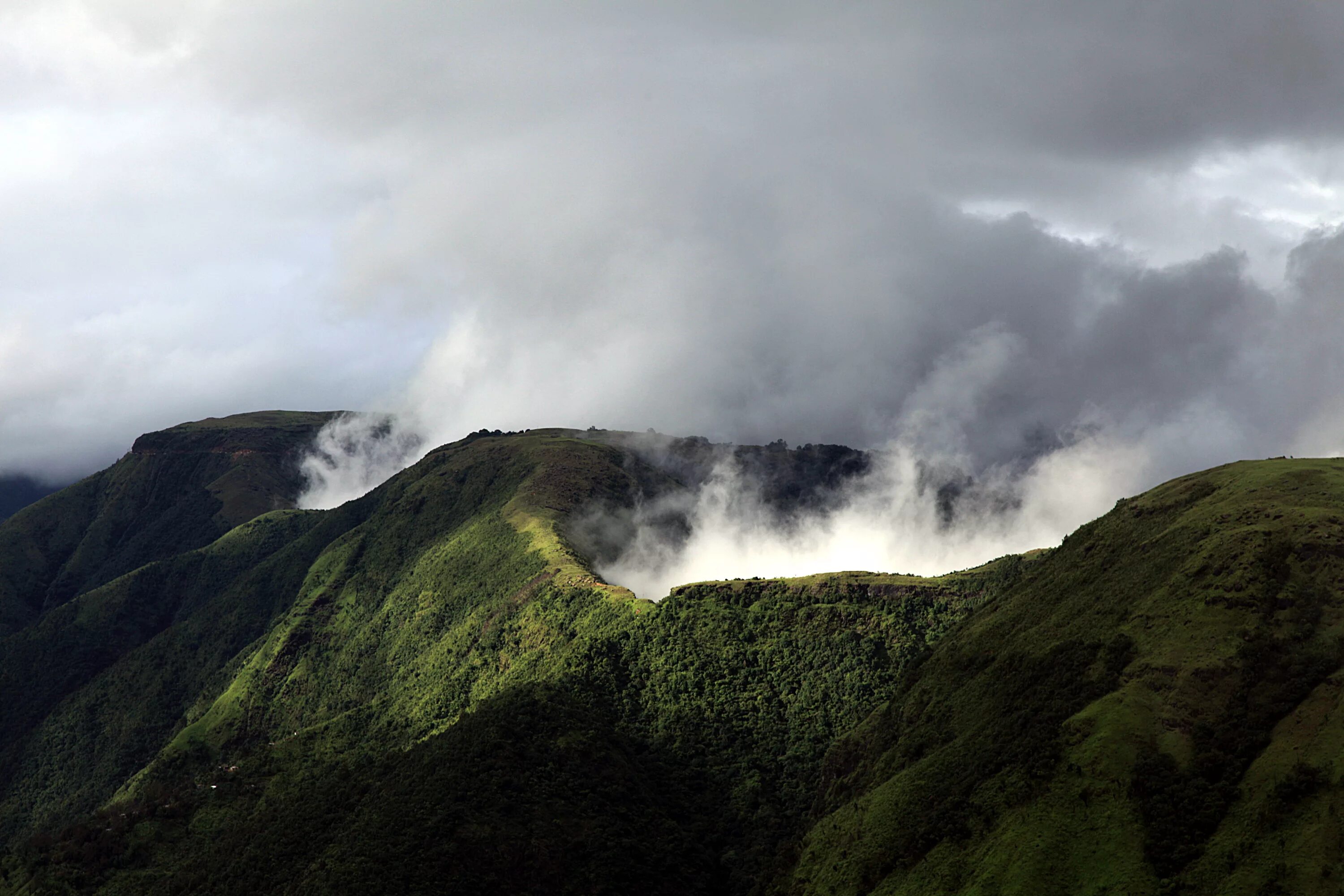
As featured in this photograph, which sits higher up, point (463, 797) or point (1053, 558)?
point (1053, 558)

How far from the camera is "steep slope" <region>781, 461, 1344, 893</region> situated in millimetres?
104250

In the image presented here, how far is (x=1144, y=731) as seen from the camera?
11788 centimetres

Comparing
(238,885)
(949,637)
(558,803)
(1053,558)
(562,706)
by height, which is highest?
(1053,558)

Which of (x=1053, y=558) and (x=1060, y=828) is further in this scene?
(x=1053, y=558)

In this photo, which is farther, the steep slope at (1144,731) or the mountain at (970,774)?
the mountain at (970,774)

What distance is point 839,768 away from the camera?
168750 millimetres

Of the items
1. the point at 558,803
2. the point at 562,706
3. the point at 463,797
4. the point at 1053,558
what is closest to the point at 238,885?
the point at 463,797

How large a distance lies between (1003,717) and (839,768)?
3975 centimetres

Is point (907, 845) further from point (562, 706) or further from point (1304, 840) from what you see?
point (562, 706)

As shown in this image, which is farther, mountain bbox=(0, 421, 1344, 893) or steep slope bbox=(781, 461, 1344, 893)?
mountain bbox=(0, 421, 1344, 893)

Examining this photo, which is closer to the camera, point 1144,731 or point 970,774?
point 1144,731

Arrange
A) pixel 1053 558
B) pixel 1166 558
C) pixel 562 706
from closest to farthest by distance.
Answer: pixel 1166 558 < pixel 1053 558 < pixel 562 706

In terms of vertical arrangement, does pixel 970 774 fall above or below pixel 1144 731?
below

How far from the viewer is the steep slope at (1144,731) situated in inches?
4104
